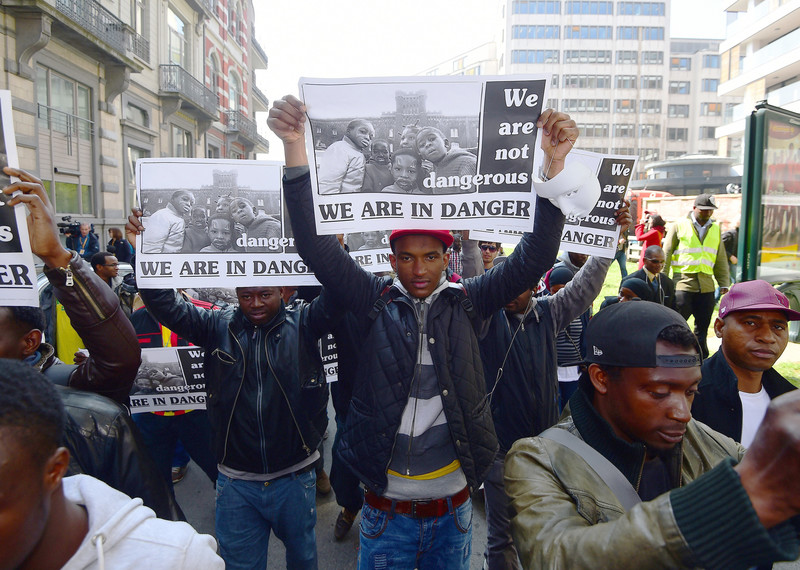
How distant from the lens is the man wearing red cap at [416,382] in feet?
6.81

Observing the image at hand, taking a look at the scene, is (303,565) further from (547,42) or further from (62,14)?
(547,42)

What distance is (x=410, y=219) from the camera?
220 cm

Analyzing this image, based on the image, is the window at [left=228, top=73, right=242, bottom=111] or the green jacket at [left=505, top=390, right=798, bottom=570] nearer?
the green jacket at [left=505, top=390, right=798, bottom=570]

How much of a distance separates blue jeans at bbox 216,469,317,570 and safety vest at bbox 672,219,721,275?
6.36m

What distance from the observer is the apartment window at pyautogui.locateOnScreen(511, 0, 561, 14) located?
225ft

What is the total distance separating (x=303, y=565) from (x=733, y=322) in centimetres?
229

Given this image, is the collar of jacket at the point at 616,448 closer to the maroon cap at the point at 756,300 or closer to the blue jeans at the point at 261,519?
the maroon cap at the point at 756,300

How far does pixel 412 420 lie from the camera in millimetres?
2105

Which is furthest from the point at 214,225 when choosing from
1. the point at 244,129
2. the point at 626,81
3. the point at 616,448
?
the point at 626,81

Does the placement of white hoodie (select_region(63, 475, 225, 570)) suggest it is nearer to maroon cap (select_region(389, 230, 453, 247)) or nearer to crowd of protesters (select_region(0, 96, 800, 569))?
crowd of protesters (select_region(0, 96, 800, 569))

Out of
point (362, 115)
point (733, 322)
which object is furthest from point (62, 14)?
point (733, 322)

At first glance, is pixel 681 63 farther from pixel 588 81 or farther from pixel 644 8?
pixel 588 81

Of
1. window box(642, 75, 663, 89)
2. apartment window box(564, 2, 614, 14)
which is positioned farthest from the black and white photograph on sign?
window box(642, 75, 663, 89)

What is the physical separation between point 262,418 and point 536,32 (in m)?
76.4
